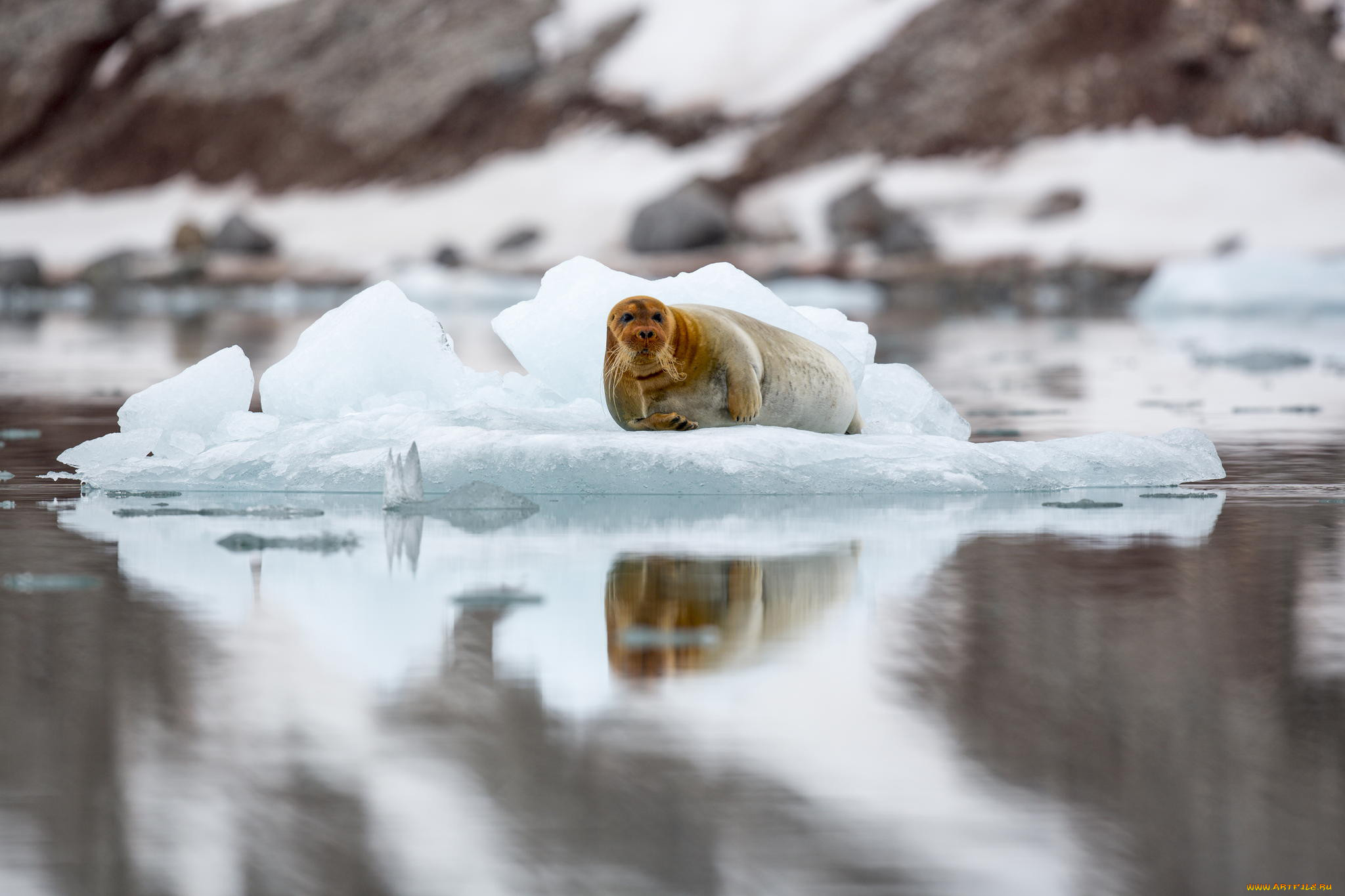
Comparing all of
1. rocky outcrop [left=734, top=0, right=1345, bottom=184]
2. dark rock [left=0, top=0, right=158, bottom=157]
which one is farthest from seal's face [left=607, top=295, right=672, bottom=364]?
dark rock [left=0, top=0, right=158, bottom=157]

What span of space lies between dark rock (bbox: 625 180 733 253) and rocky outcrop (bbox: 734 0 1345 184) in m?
9.66

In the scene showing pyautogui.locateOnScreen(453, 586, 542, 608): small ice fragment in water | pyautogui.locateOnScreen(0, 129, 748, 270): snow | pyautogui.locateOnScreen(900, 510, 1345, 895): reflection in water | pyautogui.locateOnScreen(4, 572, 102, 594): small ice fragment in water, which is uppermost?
pyautogui.locateOnScreen(0, 129, 748, 270): snow

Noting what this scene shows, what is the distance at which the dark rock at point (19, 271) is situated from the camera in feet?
145

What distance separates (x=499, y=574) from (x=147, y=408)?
308 centimetres

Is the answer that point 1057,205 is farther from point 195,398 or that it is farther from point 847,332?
point 195,398

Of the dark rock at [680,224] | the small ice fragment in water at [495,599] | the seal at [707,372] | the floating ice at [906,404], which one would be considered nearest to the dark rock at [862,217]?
the dark rock at [680,224]

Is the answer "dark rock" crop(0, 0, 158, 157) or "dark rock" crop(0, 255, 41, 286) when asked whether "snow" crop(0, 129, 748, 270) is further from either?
"dark rock" crop(0, 0, 158, 157)

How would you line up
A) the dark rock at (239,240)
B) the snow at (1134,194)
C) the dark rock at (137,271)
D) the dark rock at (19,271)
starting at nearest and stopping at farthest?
the snow at (1134,194) → the dark rock at (19,271) → the dark rock at (137,271) → the dark rock at (239,240)

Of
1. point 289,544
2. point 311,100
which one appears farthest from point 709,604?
point 311,100

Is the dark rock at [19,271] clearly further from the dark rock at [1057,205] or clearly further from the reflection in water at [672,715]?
the reflection in water at [672,715]

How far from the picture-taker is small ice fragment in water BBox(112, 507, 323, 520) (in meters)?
6.30

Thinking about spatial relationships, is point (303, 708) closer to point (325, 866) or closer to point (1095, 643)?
point (325, 866)

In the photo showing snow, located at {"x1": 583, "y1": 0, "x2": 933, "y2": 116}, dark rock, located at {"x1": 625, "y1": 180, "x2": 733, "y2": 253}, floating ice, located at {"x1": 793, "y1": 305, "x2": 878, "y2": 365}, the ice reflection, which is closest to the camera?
the ice reflection

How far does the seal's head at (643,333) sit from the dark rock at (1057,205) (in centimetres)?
3553
